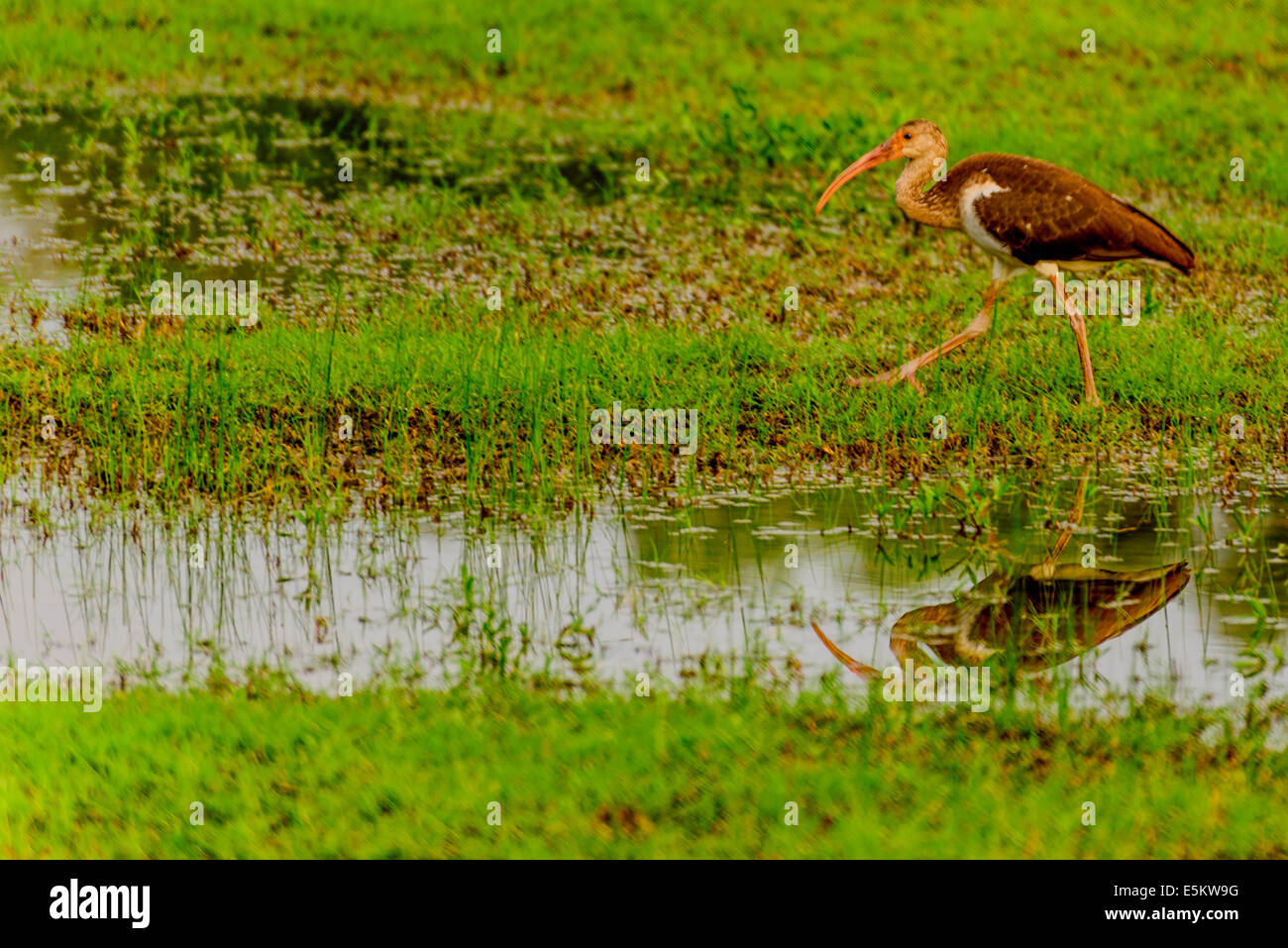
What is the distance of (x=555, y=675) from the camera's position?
23.8 feet

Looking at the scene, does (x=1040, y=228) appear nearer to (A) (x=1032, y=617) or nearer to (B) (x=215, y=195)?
(A) (x=1032, y=617)

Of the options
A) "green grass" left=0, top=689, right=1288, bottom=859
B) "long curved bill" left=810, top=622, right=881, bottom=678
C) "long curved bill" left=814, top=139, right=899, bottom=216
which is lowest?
"green grass" left=0, top=689, right=1288, bottom=859

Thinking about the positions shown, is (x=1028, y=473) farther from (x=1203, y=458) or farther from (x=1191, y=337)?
(x=1191, y=337)

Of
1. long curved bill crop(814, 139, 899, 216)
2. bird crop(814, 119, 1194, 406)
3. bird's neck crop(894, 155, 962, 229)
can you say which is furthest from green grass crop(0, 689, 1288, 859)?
long curved bill crop(814, 139, 899, 216)

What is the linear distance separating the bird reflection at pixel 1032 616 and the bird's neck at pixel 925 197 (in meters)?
3.19

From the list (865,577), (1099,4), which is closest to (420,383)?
(865,577)

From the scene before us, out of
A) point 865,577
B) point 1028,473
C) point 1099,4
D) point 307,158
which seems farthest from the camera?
point 1099,4

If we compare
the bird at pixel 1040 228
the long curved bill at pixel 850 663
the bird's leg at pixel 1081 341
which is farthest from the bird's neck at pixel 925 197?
the long curved bill at pixel 850 663

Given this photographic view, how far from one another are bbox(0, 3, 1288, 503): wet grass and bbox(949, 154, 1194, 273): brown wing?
0.81 m

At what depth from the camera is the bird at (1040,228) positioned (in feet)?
35.8

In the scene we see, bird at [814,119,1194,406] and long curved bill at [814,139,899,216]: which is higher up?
long curved bill at [814,139,899,216]

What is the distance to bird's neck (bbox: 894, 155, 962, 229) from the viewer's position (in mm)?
11461

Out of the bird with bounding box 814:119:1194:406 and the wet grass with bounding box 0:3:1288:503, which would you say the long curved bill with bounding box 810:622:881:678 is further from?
the bird with bounding box 814:119:1194:406
